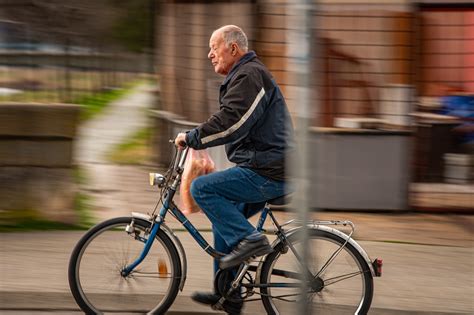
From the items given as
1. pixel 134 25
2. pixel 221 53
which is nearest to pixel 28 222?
pixel 221 53

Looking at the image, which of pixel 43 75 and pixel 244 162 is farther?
pixel 43 75

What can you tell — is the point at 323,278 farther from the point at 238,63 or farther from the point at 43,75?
the point at 43,75

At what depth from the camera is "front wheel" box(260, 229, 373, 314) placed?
561 centimetres

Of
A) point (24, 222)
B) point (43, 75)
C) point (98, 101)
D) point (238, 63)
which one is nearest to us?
point (238, 63)

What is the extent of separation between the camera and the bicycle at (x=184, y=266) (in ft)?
18.5

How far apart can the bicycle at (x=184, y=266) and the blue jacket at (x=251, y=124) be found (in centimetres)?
27

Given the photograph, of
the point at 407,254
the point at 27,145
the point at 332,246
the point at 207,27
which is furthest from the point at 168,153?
the point at 332,246

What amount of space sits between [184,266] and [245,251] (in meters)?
0.40

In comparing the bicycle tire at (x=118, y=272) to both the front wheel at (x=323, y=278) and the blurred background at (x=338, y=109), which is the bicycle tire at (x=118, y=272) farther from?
the blurred background at (x=338, y=109)

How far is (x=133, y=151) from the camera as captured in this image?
13039mm

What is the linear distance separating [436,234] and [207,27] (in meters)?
3.38

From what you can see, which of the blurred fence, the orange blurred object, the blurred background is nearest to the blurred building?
the blurred background

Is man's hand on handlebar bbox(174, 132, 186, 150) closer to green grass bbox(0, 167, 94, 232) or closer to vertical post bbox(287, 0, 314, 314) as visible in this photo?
vertical post bbox(287, 0, 314, 314)

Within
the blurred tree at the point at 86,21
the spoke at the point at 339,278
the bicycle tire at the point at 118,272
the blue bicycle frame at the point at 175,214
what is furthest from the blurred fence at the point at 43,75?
the spoke at the point at 339,278
